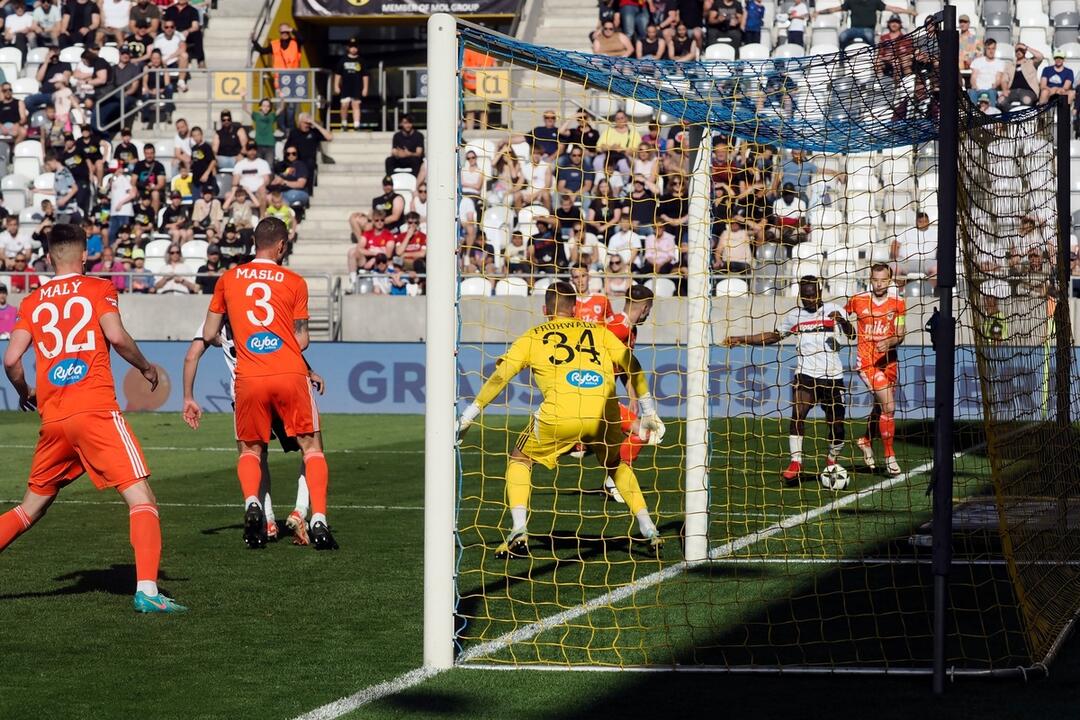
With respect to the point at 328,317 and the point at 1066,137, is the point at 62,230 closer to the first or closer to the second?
the point at 1066,137

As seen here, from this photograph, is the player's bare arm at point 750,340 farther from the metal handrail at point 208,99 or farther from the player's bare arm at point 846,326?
the metal handrail at point 208,99

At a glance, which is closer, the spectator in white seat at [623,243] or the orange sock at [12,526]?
the orange sock at [12,526]

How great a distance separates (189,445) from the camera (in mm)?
17469

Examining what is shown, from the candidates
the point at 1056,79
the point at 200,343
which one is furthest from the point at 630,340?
the point at 1056,79

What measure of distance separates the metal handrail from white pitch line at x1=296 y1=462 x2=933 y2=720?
60.3 feet

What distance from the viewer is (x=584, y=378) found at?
9133mm

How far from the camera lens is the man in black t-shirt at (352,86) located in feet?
93.6

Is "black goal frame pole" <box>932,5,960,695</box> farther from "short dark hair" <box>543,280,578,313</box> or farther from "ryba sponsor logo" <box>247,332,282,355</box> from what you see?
"ryba sponsor logo" <box>247,332,282,355</box>

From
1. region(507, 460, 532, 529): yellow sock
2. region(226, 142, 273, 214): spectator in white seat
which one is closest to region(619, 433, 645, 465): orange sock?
region(507, 460, 532, 529): yellow sock

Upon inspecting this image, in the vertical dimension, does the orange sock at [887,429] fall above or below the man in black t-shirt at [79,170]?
below

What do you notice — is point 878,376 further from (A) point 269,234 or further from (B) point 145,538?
(B) point 145,538

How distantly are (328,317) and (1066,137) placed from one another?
1576cm

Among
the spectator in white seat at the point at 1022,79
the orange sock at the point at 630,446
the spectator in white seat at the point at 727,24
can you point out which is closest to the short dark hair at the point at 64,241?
the orange sock at the point at 630,446

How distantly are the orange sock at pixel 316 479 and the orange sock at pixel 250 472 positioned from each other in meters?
0.30
